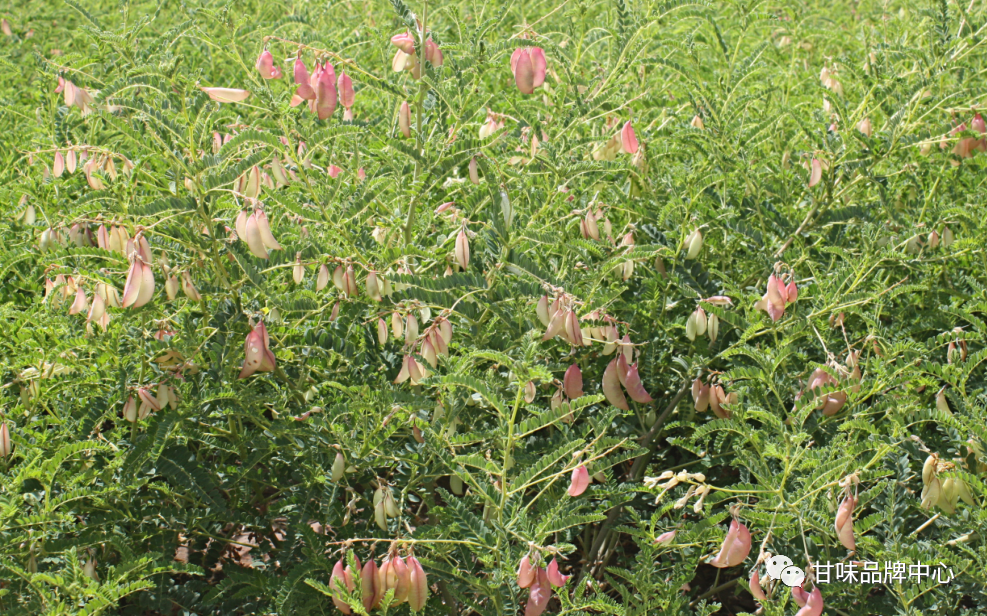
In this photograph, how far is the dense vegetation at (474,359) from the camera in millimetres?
1706

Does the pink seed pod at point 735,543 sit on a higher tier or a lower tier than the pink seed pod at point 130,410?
lower

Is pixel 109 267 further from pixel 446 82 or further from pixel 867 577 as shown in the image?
pixel 867 577

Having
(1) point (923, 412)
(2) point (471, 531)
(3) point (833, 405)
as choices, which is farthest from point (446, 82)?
(1) point (923, 412)

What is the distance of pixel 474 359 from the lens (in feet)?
6.08

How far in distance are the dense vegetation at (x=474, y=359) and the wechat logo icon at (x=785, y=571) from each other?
5 centimetres

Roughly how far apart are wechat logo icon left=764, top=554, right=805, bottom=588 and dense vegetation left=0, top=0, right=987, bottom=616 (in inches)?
2.0

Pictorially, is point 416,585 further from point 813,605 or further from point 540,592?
point 813,605

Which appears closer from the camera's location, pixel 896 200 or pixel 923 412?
pixel 923 412

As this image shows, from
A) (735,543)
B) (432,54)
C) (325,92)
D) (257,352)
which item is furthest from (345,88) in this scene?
(735,543)

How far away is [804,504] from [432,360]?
89 centimetres

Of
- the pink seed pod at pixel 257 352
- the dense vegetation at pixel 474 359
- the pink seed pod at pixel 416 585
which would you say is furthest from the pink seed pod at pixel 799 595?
the pink seed pod at pixel 257 352

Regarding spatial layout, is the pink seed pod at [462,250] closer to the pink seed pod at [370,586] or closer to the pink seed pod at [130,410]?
the pink seed pod at [370,586]

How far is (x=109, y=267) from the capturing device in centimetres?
227

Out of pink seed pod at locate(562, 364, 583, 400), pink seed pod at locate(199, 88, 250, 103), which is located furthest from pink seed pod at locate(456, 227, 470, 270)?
pink seed pod at locate(199, 88, 250, 103)
